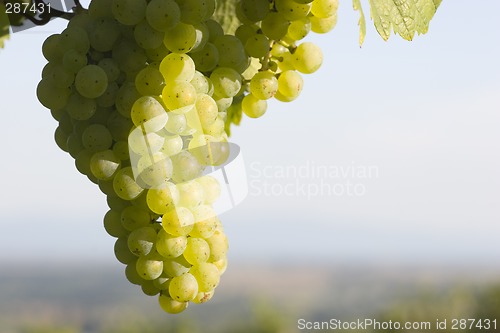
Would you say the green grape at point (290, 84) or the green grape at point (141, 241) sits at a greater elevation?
the green grape at point (290, 84)

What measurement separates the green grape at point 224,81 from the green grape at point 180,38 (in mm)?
57

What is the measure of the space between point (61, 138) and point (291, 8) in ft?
0.88

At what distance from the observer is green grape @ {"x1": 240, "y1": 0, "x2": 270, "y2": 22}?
0.60m

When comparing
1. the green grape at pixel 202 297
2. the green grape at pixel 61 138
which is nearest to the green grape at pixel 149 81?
the green grape at pixel 61 138

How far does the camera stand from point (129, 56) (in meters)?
0.54

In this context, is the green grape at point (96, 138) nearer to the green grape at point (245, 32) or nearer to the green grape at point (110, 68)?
the green grape at point (110, 68)

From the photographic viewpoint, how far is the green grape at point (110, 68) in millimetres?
543

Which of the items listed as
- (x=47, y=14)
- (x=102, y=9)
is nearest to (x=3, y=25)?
(x=47, y=14)

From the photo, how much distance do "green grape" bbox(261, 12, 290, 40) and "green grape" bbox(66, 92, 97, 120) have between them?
0.20 meters

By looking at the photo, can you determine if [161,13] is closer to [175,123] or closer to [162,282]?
[175,123]

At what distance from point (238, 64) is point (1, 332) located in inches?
21.9

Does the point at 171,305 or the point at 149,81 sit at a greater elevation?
the point at 149,81

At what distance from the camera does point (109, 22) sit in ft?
1.79

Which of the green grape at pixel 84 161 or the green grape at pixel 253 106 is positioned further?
the green grape at pixel 253 106
